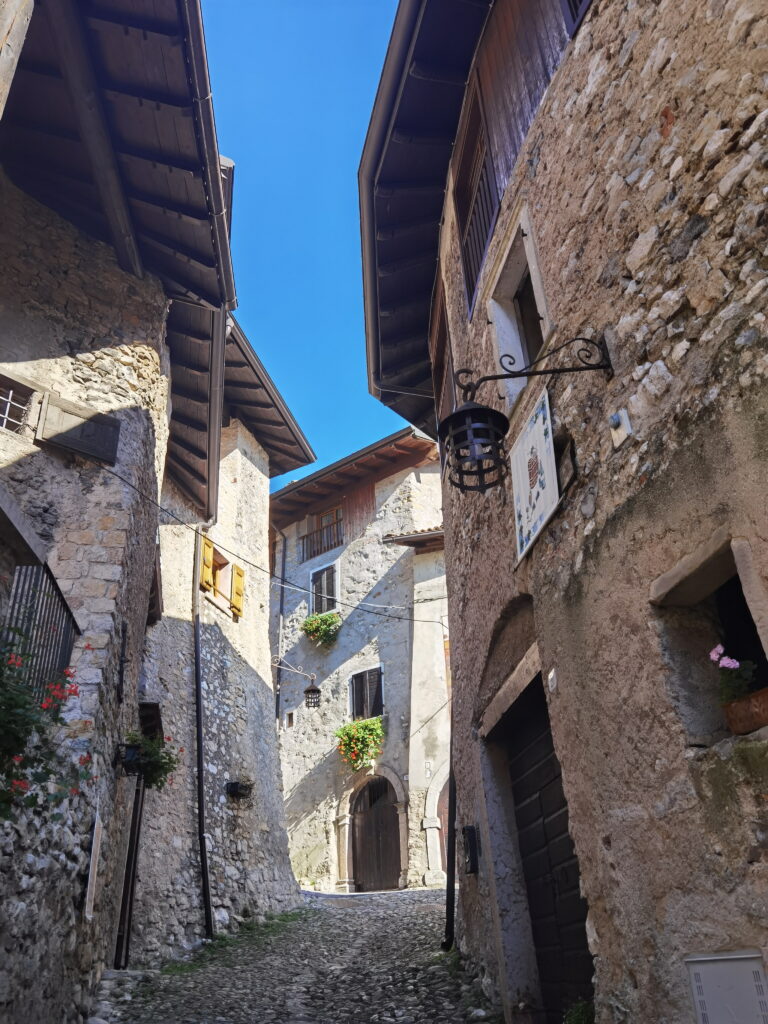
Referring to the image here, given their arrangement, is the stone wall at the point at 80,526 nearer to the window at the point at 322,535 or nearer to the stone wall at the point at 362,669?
the stone wall at the point at 362,669

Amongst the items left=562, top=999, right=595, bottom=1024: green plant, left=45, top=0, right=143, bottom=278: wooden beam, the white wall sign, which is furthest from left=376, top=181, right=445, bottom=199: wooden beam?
left=562, top=999, right=595, bottom=1024: green plant

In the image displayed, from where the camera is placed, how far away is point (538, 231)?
4.75 meters

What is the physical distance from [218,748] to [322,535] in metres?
10.3

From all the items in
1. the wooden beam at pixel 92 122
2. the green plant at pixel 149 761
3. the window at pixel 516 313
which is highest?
the wooden beam at pixel 92 122

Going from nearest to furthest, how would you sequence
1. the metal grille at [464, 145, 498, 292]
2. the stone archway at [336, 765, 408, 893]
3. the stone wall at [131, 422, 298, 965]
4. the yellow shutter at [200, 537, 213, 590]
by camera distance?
the metal grille at [464, 145, 498, 292] < the stone wall at [131, 422, 298, 965] < the yellow shutter at [200, 537, 213, 590] < the stone archway at [336, 765, 408, 893]

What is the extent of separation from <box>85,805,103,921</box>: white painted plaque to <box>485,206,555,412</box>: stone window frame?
13.8 feet

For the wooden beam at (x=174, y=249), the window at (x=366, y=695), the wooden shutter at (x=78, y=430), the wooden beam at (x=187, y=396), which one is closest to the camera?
the wooden shutter at (x=78, y=430)

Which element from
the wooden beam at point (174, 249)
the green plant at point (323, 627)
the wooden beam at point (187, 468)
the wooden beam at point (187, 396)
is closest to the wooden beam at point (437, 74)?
the wooden beam at point (174, 249)

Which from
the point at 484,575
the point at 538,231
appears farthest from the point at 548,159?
the point at 484,575

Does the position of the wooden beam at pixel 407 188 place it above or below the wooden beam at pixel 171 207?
below

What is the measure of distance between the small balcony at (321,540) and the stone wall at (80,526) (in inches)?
470

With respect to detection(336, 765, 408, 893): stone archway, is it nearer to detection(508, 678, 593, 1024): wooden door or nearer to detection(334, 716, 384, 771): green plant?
detection(334, 716, 384, 771): green plant

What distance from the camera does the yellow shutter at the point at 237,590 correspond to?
1390 centimetres

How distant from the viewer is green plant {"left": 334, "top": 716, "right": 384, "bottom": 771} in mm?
17250
